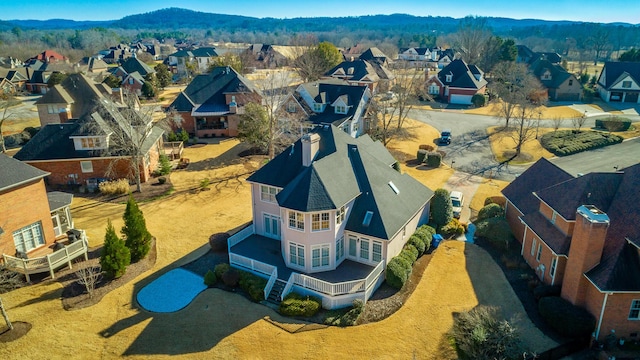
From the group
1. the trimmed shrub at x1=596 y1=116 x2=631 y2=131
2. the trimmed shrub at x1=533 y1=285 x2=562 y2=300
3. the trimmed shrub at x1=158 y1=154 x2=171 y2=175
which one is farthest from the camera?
the trimmed shrub at x1=596 y1=116 x2=631 y2=131

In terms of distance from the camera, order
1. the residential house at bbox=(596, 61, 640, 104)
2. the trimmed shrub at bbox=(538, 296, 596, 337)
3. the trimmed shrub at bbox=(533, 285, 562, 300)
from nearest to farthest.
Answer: the trimmed shrub at bbox=(538, 296, 596, 337) < the trimmed shrub at bbox=(533, 285, 562, 300) < the residential house at bbox=(596, 61, 640, 104)

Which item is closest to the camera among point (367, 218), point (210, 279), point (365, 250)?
point (210, 279)

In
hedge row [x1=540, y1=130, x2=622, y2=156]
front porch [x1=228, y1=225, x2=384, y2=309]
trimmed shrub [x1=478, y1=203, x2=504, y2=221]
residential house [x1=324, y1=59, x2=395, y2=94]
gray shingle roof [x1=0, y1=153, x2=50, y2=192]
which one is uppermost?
residential house [x1=324, y1=59, x2=395, y2=94]

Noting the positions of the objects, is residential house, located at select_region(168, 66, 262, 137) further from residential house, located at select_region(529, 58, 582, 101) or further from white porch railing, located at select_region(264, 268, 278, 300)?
residential house, located at select_region(529, 58, 582, 101)

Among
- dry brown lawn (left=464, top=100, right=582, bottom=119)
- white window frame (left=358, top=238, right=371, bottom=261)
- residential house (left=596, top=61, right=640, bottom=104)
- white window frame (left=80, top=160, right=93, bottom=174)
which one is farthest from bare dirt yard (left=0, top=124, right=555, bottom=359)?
residential house (left=596, top=61, right=640, bottom=104)

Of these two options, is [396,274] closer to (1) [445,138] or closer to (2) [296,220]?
(2) [296,220]

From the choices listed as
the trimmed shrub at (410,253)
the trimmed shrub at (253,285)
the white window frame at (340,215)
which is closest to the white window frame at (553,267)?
the trimmed shrub at (410,253)

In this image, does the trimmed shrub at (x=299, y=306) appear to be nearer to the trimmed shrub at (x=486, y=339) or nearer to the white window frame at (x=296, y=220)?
the white window frame at (x=296, y=220)

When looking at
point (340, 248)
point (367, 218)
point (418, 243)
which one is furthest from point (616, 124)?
point (340, 248)
